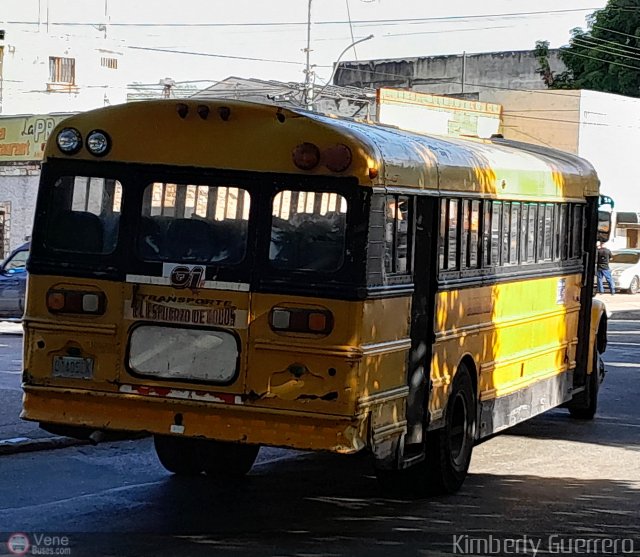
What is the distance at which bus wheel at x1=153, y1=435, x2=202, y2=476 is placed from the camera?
9.97m

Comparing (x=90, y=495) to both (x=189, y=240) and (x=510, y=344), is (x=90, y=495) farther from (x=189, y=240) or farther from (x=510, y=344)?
(x=510, y=344)

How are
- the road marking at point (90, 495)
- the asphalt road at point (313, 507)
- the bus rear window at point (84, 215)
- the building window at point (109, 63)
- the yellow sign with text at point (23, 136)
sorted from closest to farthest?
the asphalt road at point (313, 507)
the bus rear window at point (84, 215)
the road marking at point (90, 495)
the yellow sign with text at point (23, 136)
the building window at point (109, 63)

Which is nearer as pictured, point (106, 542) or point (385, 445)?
point (106, 542)

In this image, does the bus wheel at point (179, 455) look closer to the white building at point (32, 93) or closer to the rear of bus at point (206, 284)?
the rear of bus at point (206, 284)

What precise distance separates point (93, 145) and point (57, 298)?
99 centimetres

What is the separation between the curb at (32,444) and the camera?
35.3 ft

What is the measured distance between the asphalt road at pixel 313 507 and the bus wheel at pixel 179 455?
12 cm

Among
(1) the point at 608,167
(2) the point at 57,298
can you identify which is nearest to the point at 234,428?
(2) the point at 57,298

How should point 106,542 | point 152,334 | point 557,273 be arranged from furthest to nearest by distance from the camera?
point 557,273, point 152,334, point 106,542

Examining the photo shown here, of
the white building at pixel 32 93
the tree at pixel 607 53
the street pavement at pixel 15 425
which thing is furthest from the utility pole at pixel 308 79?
the street pavement at pixel 15 425

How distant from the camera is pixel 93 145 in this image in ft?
28.2

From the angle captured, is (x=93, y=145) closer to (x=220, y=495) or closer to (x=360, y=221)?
(x=360, y=221)

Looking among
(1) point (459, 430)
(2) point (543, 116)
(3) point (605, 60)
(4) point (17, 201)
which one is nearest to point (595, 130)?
(2) point (543, 116)

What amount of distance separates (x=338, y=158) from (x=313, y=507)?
99.6 inches
